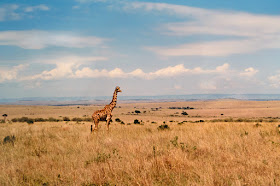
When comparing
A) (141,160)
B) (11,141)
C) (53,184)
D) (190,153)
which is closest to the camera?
(53,184)

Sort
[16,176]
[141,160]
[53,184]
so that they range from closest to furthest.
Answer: [53,184], [16,176], [141,160]

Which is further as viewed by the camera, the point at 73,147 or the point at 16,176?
the point at 73,147

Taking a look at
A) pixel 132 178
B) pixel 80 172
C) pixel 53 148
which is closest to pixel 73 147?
pixel 53 148

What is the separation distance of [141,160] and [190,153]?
5.90 ft

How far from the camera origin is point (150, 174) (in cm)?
580

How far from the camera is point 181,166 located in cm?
627

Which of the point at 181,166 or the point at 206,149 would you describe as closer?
the point at 181,166

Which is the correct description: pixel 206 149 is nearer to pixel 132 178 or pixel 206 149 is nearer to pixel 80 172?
pixel 132 178

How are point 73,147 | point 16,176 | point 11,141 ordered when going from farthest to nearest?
point 11,141, point 73,147, point 16,176

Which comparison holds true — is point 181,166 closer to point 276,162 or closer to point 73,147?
point 276,162

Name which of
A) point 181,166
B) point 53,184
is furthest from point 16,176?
point 181,166

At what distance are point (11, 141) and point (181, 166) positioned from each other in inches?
339

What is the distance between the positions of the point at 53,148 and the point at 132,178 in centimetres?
497

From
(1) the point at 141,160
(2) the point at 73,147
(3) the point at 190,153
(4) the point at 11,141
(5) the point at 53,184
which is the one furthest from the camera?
(4) the point at 11,141
